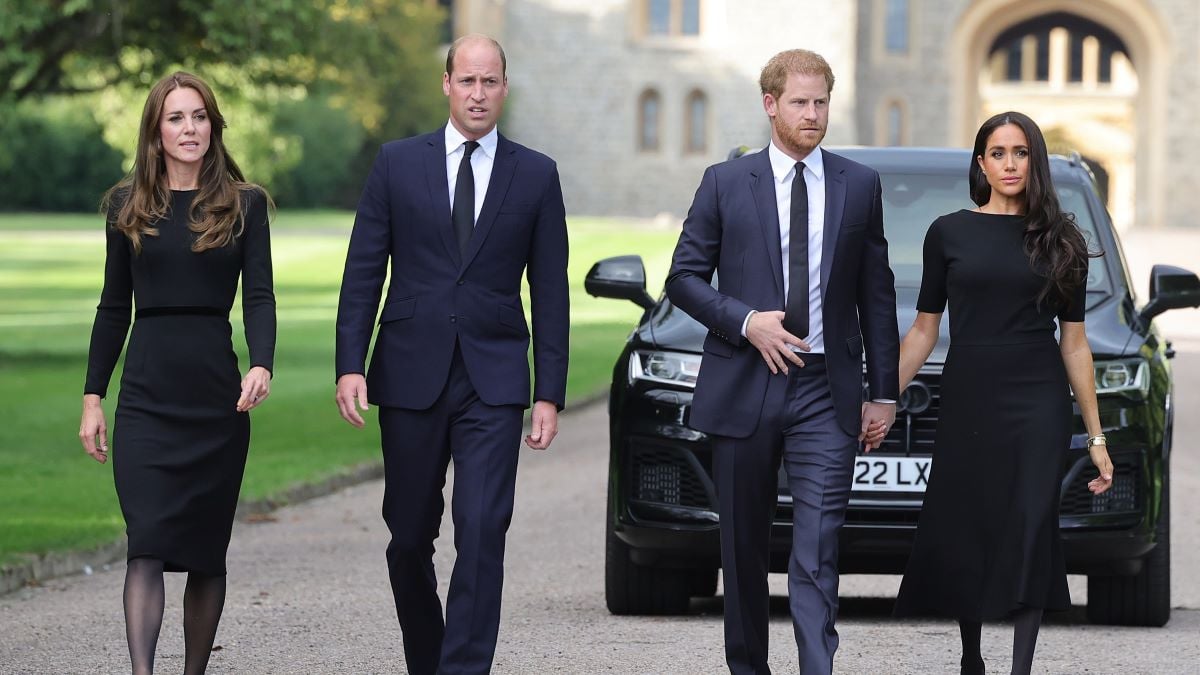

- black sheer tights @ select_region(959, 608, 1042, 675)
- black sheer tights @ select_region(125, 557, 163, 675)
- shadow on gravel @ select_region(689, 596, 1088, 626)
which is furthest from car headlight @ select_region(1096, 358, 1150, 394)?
black sheer tights @ select_region(125, 557, 163, 675)

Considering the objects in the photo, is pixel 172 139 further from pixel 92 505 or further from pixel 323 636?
pixel 92 505

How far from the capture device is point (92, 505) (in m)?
11.3

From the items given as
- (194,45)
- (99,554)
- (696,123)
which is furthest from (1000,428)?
A: (696,123)

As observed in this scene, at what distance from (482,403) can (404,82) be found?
191 feet

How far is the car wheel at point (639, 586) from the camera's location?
7.93m

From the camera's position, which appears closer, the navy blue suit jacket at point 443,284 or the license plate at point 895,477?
the navy blue suit jacket at point 443,284

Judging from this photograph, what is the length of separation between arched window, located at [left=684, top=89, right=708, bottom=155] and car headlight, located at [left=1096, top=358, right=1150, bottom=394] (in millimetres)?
61100

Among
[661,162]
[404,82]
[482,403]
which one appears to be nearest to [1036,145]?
[482,403]

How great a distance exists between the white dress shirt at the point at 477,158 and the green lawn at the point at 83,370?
3.98 feet

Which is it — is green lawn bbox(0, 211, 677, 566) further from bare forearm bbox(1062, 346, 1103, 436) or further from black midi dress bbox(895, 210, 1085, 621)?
bare forearm bbox(1062, 346, 1103, 436)

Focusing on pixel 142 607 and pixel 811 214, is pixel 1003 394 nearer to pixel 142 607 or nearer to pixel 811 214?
pixel 811 214

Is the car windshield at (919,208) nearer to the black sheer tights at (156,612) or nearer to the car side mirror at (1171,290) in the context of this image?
the car side mirror at (1171,290)

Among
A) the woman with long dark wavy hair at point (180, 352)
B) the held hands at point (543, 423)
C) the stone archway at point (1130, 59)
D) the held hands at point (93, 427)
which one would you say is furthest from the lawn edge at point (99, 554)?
the stone archway at point (1130, 59)

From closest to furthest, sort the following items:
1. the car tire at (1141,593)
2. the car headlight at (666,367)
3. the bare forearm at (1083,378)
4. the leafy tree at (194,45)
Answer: the bare forearm at (1083,378)
the car headlight at (666,367)
the car tire at (1141,593)
the leafy tree at (194,45)
